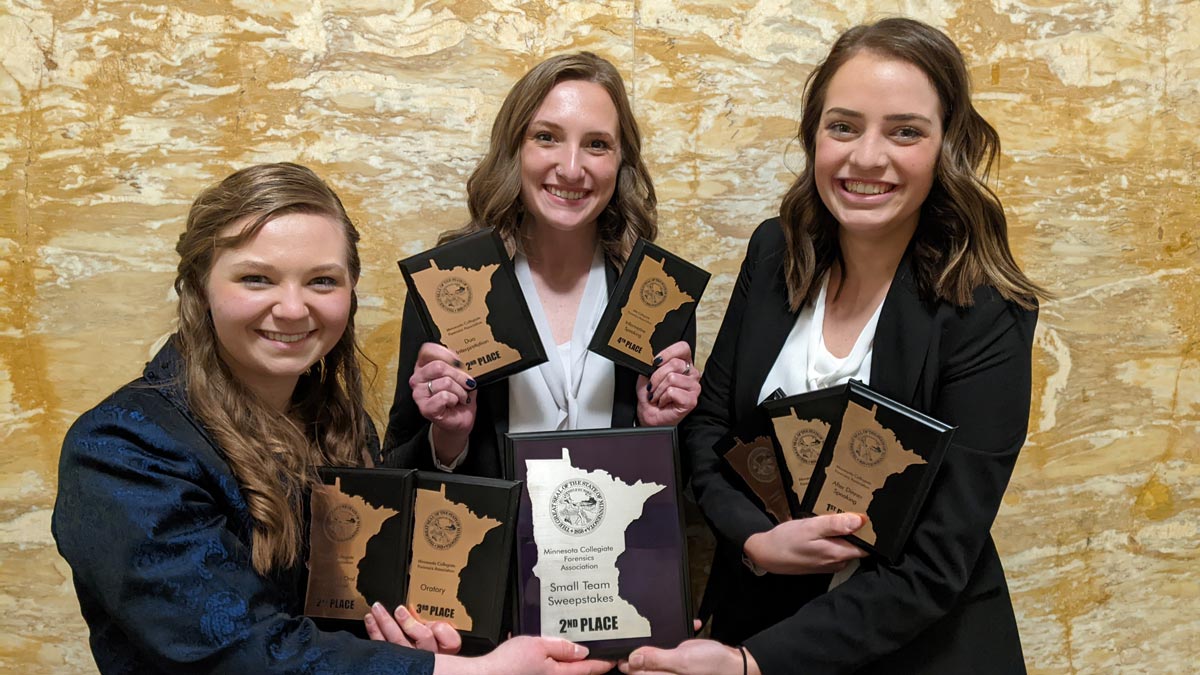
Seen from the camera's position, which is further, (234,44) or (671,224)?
(671,224)

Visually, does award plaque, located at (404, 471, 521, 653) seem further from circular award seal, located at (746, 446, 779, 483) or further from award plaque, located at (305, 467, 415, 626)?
circular award seal, located at (746, 446, 779, 483)

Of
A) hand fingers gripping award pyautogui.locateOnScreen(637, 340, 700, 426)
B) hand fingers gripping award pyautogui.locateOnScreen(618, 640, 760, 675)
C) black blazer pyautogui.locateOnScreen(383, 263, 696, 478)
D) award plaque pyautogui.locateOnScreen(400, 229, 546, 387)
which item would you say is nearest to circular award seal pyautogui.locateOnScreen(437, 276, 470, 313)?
award plaque pyautogui.locateOnScreen(400, 229, 546, 387)

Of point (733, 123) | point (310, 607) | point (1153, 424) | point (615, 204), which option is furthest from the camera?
point (1153, 424)

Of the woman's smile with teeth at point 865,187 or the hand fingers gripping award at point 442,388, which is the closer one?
the woman's smile with teeth at point 865,187

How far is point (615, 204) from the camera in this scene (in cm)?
215

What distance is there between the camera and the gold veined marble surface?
2369 millimetres

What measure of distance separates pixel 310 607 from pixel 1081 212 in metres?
2.25

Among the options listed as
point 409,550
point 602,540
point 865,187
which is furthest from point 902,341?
point 409,550

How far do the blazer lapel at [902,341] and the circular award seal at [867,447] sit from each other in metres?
0.11

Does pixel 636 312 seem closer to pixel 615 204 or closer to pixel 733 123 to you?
pixel 615 204

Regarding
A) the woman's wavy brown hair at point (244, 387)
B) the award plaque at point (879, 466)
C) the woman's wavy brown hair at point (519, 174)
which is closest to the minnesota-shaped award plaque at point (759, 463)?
the award plaque at point (879, 466)

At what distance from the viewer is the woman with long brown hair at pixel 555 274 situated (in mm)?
1963

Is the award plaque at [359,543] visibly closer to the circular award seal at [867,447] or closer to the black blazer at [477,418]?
the black blazer at [477,418]

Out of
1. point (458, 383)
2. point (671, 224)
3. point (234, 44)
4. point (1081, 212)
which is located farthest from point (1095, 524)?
point (234, 44)
